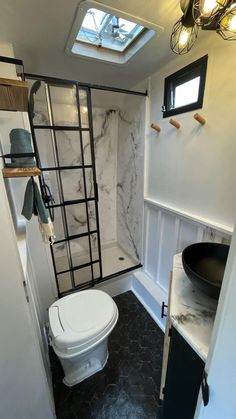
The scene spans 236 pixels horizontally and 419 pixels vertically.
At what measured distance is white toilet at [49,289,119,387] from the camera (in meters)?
1.09

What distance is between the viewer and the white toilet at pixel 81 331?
1091mm

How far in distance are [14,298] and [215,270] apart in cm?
100

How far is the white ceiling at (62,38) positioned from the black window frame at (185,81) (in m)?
0.15

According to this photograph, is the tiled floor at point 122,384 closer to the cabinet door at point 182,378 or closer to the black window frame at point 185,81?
the cabinet door at point 182,378

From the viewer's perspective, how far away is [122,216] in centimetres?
263

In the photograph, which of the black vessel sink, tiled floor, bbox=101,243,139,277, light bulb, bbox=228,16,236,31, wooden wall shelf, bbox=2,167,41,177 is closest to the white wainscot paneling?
the black vessel sink

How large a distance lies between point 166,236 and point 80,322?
3.43ft

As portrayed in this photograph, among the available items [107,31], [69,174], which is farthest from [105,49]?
[69,174]

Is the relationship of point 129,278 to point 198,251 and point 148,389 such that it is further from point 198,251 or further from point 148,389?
point 198,251

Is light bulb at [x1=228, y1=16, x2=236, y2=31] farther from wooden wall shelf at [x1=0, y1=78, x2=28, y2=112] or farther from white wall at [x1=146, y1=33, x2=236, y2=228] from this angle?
wooden wall shelf at [x1=0, y1=78, x2=28, y2=112]

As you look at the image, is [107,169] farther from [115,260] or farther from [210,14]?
[210,14]

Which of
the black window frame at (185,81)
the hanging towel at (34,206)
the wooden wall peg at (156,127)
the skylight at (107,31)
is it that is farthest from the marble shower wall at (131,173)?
the hanging towel at (34,206)

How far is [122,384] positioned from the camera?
1292 millimetres

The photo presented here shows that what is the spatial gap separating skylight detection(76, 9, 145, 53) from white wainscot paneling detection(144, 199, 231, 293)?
4.23 feet
